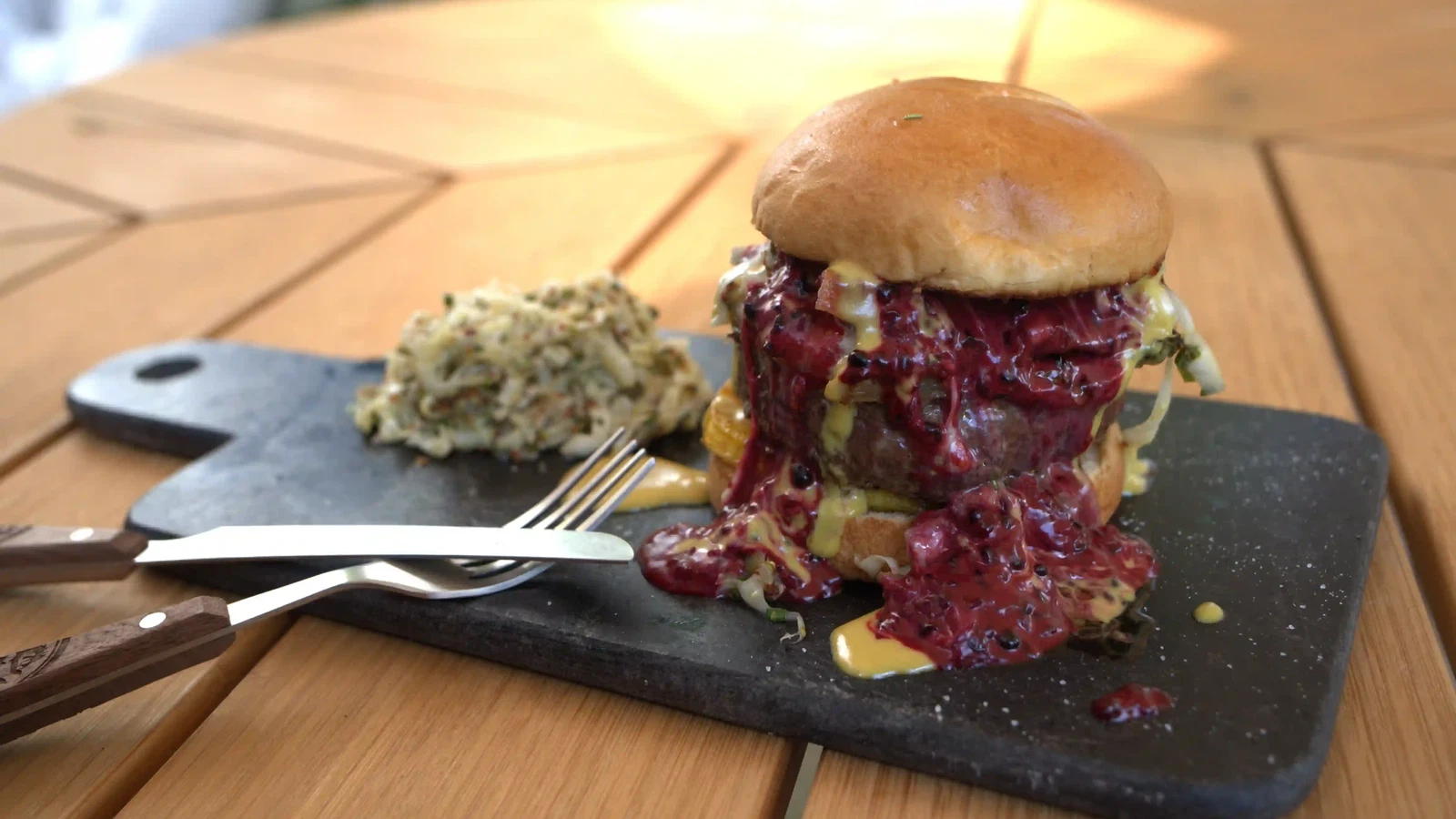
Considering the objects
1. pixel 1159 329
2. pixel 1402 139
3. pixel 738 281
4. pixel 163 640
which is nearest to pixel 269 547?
pixel 163 640

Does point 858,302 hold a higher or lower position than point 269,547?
higher

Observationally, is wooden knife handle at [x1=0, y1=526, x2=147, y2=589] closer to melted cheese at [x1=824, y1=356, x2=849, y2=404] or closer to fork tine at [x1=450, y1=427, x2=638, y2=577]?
fork tine at [x1=450, y1=427, x2=638, y2=577]

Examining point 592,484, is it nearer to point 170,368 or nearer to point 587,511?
point 587,511

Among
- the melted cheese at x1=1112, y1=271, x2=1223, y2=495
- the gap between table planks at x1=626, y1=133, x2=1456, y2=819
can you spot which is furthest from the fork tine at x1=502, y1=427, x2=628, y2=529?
the melted cheese at x1=1112, y1=271, x2=1223, y2=495

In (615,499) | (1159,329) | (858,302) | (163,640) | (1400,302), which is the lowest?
(1400,302)

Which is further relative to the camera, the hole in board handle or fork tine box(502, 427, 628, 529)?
the hole in board handle
